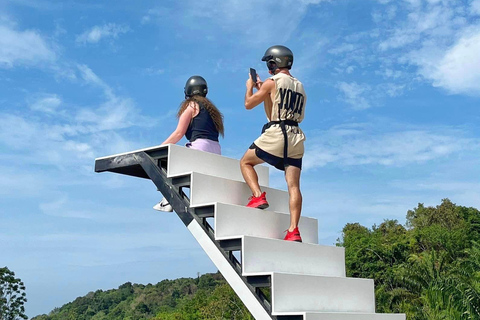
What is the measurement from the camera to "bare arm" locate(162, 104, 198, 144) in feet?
19.9

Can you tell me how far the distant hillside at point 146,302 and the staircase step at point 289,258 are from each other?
39.7 meters

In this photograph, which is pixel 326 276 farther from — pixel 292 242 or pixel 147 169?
pixel 147 169

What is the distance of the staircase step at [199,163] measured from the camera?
5406 mm

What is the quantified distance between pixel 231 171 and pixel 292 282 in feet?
5.34

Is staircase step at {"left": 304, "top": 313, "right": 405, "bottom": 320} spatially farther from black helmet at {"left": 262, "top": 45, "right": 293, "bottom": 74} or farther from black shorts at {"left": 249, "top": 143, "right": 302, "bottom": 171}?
black helmet at {"left": 262, "top": 45, "right": 293, "bottom": 74}

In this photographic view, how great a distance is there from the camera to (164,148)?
217 inches

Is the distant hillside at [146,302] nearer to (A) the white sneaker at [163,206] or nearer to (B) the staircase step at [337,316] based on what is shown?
(A) the white sneaker at [163,206]

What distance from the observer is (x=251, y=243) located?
4.82m

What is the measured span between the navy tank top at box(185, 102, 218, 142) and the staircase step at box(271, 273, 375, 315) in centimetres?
203

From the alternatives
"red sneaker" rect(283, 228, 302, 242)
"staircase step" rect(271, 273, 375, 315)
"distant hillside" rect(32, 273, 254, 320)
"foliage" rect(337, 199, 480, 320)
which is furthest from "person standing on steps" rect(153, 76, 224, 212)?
"distant hillside" rect(32, 273, 254, 320)

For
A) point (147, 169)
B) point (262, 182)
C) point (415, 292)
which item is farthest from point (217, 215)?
point (415, 292)

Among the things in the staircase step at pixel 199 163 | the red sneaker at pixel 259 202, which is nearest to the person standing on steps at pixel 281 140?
the red sneaker at pixel 259 202

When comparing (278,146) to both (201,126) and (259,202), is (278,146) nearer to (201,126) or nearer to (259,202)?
(259,202)

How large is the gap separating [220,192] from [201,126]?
3.53 ft
